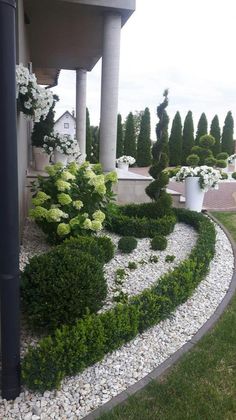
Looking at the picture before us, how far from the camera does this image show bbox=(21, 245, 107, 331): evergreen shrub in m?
2.68

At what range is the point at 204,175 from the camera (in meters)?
7.09

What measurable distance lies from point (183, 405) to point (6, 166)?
1.84 m

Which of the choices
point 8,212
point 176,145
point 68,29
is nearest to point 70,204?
point 8,212

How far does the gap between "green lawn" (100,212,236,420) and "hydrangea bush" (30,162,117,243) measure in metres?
1.98

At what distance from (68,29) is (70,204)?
17.0 feet

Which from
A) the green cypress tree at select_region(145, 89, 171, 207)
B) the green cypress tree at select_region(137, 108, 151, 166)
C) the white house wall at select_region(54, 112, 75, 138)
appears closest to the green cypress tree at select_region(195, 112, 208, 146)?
the green cypress tree at select_region(137, 108, 151, 166)

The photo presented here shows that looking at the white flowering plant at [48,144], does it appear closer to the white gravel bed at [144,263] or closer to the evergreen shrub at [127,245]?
the white gravel bed at [144,263]

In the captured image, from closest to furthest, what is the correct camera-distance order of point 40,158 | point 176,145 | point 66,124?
point 40,158
point 66,124
point 176,145

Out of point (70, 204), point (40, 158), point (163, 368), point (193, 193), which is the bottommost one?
point (163, 368)

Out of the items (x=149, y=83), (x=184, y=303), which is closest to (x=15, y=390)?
(x=184, y=303)

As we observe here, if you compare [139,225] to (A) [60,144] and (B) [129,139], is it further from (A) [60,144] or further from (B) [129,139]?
(B) [129,139]

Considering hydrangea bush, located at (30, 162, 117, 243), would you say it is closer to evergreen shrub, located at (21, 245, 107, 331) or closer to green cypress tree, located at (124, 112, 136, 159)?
evergreen shrub, located at (21, 245, 107, 331)

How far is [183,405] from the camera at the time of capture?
2322 mm

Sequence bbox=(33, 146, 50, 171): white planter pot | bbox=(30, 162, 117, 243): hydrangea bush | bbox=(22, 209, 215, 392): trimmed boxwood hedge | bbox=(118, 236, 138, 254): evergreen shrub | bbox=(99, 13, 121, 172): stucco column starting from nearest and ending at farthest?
bbox=(22, 209, 215, 392): trimmed boxwood hedge → bbox=(30, 162, 117, 243): hydrangea bush → bbox=(118, 236, 138, 254): evergreen shrub → bbox=(99, 13, 121, 172): stucco column → bbox=(33, 146, 50, 171): white planter pot
